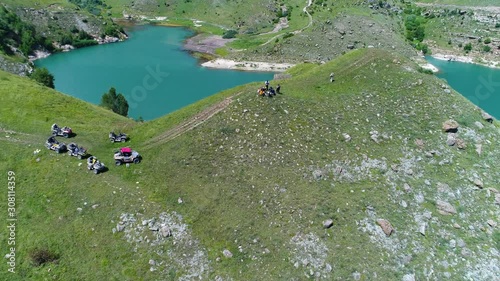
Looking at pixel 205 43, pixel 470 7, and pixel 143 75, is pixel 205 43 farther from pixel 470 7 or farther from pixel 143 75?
pixel 470 7

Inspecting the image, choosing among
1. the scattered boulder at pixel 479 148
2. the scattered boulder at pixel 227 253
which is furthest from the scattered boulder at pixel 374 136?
the scattered boulder at pixel 227 253

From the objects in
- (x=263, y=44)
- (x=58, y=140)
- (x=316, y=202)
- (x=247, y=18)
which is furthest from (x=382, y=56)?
(x=247, y=18)

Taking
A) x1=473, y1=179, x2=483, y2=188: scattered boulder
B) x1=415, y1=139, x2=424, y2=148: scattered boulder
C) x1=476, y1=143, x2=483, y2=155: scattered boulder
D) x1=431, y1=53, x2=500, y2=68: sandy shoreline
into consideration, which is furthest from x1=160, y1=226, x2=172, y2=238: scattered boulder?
x1=431, y1=53, x2=500, y2=68: sandy shoreline

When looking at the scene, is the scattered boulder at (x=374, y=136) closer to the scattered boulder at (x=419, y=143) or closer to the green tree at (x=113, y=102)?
the scattered boulder at (x=419, y=143)

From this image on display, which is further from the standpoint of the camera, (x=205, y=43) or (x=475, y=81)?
(x=205, y=43)

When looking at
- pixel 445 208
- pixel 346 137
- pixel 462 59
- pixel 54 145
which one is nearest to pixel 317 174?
pixel 346 137

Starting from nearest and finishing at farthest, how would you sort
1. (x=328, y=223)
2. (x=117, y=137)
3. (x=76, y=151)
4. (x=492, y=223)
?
(x=328, y=223), (x=492, y=223), (x=76, y=151), (x=117, y=137)
